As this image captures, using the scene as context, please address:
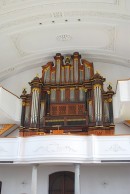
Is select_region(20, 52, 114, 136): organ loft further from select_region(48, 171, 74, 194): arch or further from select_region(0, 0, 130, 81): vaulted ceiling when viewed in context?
select_region(48, 171, 74, 194): arch

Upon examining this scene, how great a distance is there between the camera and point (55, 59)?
13.9 m

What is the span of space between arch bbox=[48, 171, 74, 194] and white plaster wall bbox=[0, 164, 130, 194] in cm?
18

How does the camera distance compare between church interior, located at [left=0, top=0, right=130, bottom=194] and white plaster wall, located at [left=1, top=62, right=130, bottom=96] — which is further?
white plaster wall, located at [left=1, top=62, right=130, bottom=96]

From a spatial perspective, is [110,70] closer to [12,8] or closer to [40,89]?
[40,89]

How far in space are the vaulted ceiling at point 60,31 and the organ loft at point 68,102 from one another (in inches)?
32.8

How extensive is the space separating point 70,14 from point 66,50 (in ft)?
9.05

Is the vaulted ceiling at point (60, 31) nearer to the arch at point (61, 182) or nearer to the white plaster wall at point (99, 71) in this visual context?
the white plaster wall at point (99, 71)

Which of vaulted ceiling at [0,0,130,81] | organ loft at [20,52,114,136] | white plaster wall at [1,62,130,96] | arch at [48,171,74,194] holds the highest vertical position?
vaulted ceiling at [0,0,130,81]

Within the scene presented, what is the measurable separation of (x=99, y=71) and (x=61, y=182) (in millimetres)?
5928

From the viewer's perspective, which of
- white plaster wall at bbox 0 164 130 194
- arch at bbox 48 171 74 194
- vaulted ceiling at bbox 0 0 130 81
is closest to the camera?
vaulted ceiling at bbox 0 0 130 81

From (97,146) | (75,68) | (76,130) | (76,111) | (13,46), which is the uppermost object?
(13,46)

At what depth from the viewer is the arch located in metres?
11.4

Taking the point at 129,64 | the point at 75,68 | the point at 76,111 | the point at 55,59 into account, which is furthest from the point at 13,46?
the point at 129,64

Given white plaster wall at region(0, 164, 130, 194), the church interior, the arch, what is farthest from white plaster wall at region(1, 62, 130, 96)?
the arch
